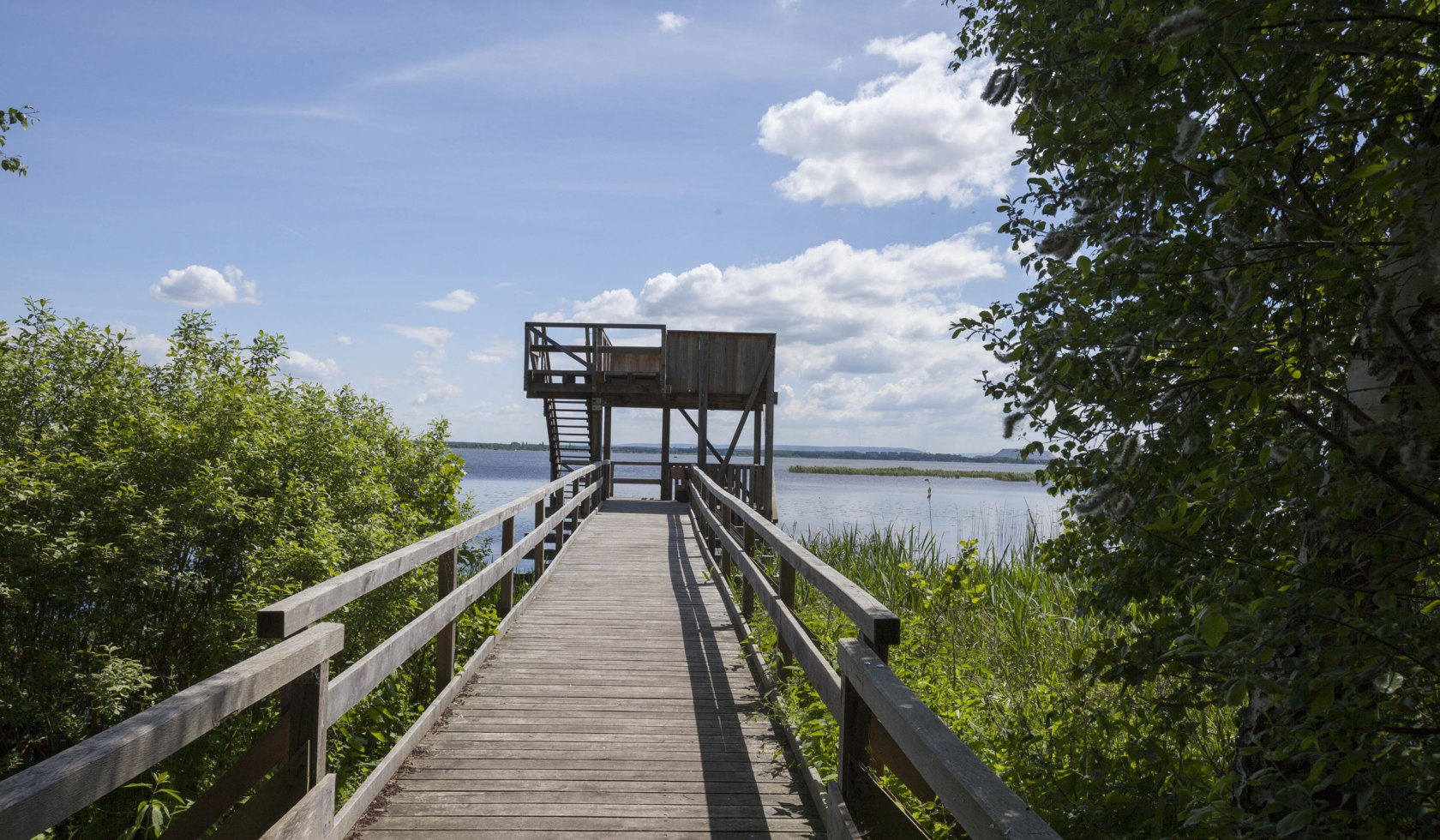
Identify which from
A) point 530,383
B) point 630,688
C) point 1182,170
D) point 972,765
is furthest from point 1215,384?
point 530,383

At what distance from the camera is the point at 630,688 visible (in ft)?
18.2

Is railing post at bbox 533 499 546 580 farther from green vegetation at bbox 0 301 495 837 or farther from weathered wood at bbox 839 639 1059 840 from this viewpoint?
weathered wood at bbox 839 639 1059 840

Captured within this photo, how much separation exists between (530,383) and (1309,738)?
19.6 m

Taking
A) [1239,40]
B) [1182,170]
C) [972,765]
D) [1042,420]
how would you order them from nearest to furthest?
1. [1239,40]
2. [972,765]
3. [1182,170]
4. [1042,420]

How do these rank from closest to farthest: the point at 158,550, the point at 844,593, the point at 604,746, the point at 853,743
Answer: the point at 853,743
the point at 844,593
the point at 604,746
the point at 158,550

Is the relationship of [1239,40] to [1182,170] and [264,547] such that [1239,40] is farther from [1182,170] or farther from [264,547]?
[264,547]

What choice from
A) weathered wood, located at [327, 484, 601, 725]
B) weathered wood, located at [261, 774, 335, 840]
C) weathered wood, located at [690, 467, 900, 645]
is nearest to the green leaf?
weathered wood, located at [690, 467, 900, 645]

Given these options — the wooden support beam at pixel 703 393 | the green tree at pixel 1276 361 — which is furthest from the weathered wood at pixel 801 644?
the wooden support beam at pixel 703 393

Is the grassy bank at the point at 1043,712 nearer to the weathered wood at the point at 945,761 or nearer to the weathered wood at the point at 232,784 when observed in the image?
the weathered wood at the point at 945,761

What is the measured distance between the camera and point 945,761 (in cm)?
210

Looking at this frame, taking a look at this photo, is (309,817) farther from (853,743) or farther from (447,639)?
(447,639)

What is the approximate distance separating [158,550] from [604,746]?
353 cm

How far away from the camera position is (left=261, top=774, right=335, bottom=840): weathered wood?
8.94 feet

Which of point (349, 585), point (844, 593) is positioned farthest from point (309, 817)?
point (844, 593)
